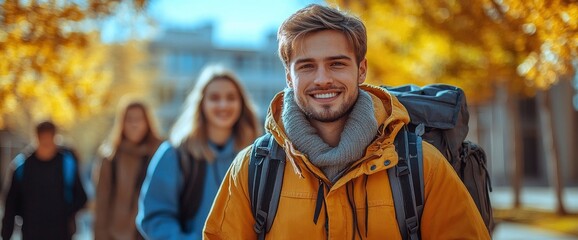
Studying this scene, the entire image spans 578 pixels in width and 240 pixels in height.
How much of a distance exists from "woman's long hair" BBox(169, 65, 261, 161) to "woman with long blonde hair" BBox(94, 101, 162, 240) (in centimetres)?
157

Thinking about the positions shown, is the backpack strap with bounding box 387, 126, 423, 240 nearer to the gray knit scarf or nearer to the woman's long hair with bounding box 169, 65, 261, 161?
the gray knit scarf

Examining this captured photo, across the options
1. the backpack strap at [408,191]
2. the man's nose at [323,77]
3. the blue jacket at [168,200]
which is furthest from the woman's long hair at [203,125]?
the backpack strap at [408,191]

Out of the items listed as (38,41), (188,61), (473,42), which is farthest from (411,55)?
(188,61)

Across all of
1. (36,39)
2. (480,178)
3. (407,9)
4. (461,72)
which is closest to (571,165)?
(461,72)

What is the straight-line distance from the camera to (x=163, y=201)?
13.9ft

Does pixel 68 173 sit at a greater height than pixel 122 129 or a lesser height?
lesser

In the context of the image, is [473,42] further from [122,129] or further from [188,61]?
[188,61]

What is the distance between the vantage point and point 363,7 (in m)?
14.0

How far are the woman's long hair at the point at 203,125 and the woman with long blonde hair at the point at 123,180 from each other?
61.7 inches

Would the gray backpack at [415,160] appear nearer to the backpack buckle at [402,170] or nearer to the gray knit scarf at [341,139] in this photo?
the backpack buckle at [402,170]

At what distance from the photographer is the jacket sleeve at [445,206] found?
2.40 m

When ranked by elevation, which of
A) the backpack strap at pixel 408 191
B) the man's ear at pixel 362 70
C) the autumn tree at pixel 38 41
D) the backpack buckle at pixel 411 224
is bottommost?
the backpack buckle at pixel 411 224

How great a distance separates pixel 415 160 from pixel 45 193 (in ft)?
17.4

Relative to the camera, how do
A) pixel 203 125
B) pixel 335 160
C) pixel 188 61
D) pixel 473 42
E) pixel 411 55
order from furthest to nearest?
pixel 188 61 < pixel 411 55 < pixel 473 42 < pixel 203 125 < pixel 335 160
